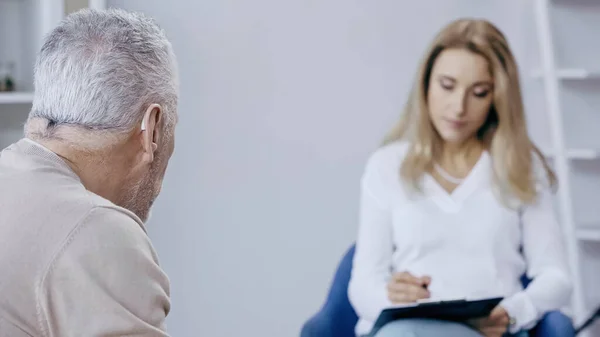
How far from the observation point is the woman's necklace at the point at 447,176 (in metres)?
2.38

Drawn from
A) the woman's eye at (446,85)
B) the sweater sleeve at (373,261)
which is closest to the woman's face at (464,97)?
the woman's eye at (446,85)

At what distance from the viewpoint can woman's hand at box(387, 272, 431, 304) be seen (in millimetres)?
2258

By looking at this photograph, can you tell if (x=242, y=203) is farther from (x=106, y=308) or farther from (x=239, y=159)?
(x=106, y=308)

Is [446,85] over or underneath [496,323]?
over

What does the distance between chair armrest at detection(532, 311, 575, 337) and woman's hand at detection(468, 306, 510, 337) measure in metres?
0.09

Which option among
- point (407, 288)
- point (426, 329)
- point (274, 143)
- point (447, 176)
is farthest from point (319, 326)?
point (274, 143)

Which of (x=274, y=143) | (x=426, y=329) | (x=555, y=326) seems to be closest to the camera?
(x=426, y=329)

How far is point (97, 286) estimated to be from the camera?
1.02m

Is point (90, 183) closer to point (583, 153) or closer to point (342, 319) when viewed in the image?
point (342, 319)

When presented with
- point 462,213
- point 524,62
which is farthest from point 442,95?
point 524,62

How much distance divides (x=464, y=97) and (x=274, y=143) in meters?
0.64

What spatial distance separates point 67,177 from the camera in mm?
1119

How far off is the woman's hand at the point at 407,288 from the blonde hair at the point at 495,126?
0.25 meters

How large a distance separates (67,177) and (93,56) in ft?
0.53
